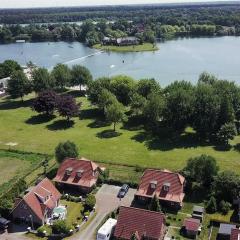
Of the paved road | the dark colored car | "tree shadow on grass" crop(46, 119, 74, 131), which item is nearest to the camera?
the paved road

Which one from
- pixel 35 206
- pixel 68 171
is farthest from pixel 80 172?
pixel 35 206

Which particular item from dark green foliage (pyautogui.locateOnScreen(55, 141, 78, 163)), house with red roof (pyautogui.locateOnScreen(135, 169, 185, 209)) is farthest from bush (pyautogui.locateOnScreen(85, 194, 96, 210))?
dark green foliage (pyautogui.locateOnScreen(55, 141, 78, 163))

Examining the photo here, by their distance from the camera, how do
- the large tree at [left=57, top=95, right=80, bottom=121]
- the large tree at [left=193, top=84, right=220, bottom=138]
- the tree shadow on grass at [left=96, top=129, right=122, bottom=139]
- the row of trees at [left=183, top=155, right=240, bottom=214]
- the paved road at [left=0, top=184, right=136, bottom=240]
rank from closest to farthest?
the paved road at [left=0, top=184, right=136, bottom=240]
the row of trees at [left=183, top=155, right=240, bottom=214]
the large tree at [left=193, top=84, right=220, bottom=138]
the tree shadow on grass at [left=96, top=129, right=122, bottom=139]
the large tree at [left=57, top=95, right=80, bottom=121]

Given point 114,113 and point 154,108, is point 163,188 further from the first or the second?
point 114,113

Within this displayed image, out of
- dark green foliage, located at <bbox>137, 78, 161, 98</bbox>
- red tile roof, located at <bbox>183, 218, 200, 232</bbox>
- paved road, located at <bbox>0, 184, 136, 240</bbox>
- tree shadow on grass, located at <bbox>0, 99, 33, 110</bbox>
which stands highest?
dark green foliage, located at <bbox>137, 78, 161, 98</bbox>

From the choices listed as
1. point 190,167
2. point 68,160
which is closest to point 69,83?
point 68,160

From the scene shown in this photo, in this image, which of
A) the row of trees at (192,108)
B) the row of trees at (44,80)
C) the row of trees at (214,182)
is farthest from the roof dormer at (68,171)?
the row of trees at (44,80)

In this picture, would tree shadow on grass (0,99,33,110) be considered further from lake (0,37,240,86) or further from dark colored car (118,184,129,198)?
dark colored car (118,184,129,198)
